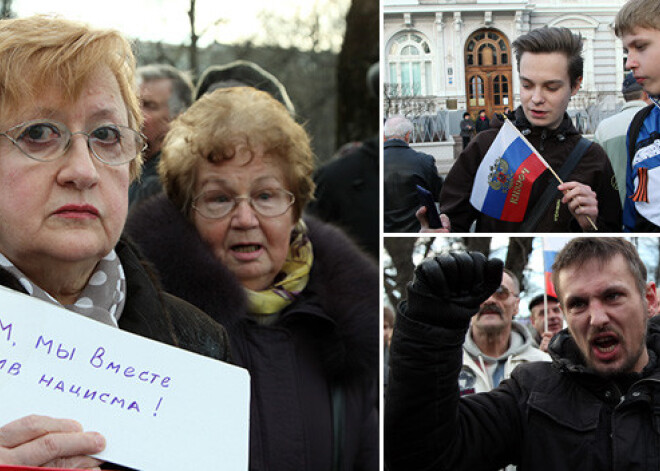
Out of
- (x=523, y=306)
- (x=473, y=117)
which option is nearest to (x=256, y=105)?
(x=473, y=117)

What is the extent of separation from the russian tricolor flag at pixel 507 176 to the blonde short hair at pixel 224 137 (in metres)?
0.47

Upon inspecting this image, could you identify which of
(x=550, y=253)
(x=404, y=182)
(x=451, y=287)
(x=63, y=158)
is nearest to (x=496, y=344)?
(x=550, y=253)

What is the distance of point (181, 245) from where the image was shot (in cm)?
209

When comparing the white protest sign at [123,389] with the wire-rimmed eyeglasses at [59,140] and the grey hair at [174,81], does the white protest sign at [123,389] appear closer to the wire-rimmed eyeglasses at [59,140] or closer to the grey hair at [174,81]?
the wire-rimmed eyeglasses at [59,140]

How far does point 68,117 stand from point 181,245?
0.60m

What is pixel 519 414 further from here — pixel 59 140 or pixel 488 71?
pixel 59 140

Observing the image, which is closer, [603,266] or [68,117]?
[68,117]

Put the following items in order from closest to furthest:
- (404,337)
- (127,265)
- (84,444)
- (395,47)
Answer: (84,444) < (127,265) < (404,337) < (395,47)

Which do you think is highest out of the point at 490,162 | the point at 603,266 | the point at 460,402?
the point at 490,162

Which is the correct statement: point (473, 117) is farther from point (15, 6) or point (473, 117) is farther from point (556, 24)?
point (15, 6)

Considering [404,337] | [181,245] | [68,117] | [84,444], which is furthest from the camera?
[181,245]

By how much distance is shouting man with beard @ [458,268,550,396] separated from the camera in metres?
2.15

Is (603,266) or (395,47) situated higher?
(395,47)

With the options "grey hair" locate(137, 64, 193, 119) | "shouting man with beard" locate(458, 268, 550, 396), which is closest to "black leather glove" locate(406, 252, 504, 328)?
"shouting man with beard" locate(458, 268, 550, 396)
